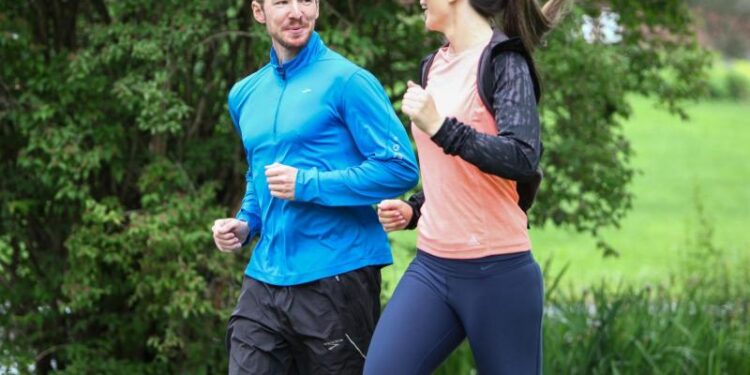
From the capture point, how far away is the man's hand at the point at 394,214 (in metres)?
4.09

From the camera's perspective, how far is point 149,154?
6.68 meters

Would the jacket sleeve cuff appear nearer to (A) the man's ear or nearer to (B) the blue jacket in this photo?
(B) the blue jacket

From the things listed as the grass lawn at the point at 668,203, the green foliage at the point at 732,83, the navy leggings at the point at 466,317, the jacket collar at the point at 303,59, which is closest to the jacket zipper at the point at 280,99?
the jacket collar at the point at 303,59

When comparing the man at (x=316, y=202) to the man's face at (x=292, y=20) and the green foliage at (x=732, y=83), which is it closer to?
the man's face at (x=292, y=20)

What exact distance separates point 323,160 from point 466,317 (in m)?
0.68

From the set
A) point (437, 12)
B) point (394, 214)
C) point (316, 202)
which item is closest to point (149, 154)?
point (316, 202)

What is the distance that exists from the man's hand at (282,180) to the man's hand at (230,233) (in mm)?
310

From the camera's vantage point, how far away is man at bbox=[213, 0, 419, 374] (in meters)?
4.26

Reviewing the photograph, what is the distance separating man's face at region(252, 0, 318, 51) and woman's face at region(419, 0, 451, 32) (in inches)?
16.0

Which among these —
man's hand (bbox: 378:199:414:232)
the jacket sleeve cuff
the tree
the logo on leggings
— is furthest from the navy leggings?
the tree

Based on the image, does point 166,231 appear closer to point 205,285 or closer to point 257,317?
point 205,285

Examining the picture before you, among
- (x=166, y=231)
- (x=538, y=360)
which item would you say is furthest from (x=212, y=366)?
(x=538, y=360)

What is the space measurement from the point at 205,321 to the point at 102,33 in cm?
144

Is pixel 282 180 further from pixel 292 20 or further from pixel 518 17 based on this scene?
pixel 518 17
